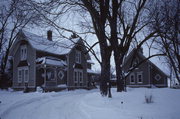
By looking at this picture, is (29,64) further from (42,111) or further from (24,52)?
(42,111)

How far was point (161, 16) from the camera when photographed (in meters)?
13.2

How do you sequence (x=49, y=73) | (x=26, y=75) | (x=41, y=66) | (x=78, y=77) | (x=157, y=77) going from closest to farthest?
→ (x=41, y=66)
(x=26, y=75)
(x=49, y=73)
(x=78, y=77)
(x=157, y=77)

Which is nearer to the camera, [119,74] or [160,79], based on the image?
[119,74]

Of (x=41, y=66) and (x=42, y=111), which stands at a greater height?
(x=41, y=66)

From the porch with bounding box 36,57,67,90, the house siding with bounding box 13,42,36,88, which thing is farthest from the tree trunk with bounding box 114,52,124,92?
the house siding with bounding box 13,42,36,88

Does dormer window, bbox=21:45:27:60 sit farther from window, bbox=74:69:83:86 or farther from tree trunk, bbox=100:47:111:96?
tree trunk, bbox=100:47:111:96

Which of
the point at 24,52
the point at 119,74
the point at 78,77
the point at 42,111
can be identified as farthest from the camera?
the point at 78,77

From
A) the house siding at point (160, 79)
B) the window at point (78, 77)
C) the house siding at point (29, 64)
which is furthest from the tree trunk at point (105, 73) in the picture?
the house siding at point (160, 79)

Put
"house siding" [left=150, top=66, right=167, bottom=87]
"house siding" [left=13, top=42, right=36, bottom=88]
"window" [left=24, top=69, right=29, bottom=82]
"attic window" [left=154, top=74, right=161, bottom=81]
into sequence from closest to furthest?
"house siding" [left=13, top=42, right=36, bottom=88] → "window" [left=24, top=69, right=29, bottom=82] → "house siding" [left=150, top=66, right=167, bottom=87] → "attic window" [left=154, top=74, right=161, bottom=81]

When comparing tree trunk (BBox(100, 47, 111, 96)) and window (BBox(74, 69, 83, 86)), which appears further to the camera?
window (BBox(74, 69, 83, 86))

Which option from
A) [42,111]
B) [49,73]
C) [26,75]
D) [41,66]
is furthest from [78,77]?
[42,111]

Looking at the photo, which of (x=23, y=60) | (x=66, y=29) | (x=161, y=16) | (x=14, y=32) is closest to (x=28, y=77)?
(x=23, y=60)

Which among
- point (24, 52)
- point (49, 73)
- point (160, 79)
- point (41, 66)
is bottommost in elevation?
point (160, 79)

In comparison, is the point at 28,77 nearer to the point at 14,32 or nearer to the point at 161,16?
the point at 14,32
